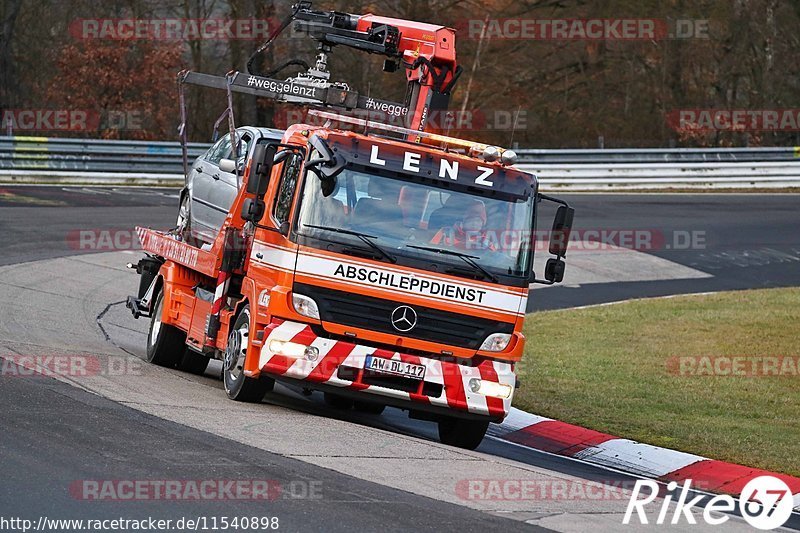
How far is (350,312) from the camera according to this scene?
10273mm

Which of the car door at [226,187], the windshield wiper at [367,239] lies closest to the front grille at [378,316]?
the windshield wiper at [367,239]

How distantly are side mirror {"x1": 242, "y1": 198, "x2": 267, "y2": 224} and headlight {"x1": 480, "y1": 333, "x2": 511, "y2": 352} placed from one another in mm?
2216

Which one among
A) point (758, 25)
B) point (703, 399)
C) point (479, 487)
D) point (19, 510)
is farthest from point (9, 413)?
point (758, 25)

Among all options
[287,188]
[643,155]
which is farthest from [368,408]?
[643,155]

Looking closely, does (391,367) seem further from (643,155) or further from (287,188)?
(643,155)

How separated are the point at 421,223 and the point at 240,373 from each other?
6.70ft

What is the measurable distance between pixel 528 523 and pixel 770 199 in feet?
85.9

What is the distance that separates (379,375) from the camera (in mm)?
10305

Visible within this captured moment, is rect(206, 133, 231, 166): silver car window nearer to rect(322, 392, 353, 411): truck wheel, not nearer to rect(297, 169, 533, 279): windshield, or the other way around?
rect(322, 392, 353, 411): truck wheel

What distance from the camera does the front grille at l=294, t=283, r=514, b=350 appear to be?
33.6ft

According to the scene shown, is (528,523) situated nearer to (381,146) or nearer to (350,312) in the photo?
(350,312)

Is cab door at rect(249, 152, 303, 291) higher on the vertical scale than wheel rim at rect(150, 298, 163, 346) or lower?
higher

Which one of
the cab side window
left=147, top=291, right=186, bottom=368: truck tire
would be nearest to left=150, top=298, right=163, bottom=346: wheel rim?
left=147, top=291, right=186, bottom=368: truck tire

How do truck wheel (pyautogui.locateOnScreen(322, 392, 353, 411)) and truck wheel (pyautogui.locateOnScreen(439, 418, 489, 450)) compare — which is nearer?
truck wheel (pyautogui.locateOnScreen(439, 418, 489, 450))
